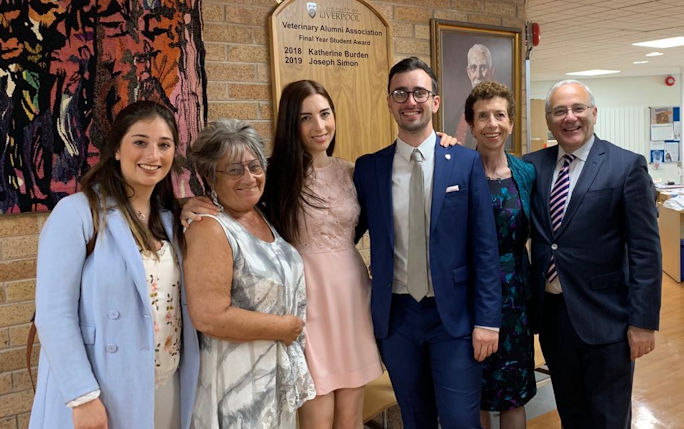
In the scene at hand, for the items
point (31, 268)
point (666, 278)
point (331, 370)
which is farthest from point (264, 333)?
point (666, 278)

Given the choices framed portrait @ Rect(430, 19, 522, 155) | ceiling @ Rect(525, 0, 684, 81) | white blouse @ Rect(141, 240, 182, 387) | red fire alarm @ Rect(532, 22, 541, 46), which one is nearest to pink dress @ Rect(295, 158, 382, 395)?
white blouse @ Rect(141, 240, 182, 387)

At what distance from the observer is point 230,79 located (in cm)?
265

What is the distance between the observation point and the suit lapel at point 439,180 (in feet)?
6.51

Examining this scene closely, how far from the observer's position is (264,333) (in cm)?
170

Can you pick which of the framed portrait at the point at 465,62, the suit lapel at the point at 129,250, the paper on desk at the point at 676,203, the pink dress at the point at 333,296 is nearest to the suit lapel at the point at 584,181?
the pink dress at the point at 333,296

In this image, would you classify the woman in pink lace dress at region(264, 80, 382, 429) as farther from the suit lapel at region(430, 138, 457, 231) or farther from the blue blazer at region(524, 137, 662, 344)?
the blue blazer at region(524, 137, 662, 344)

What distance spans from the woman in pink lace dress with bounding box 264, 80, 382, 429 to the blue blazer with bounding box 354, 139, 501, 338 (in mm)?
100

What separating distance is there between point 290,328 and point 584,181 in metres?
1.21

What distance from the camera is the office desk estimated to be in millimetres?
6305

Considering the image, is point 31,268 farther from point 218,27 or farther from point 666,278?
point 666,278

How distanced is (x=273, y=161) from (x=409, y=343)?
80cm

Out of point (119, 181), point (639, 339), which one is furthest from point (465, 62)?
point (119, 181)

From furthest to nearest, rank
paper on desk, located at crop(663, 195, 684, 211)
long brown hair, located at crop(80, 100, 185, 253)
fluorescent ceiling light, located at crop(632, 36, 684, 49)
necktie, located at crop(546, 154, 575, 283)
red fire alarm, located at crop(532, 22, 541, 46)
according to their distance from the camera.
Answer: fluorescent ceiling light, located at crop(632, 36, 684, 49), paper on desk, located at crop(663, 195, 684, 211), red fire alarm, located at crop(532, 22, 541, 46), necktie, located at crop(546, 154, 575, 283), long brown hair, located at crop(80, 100, 185, 253)

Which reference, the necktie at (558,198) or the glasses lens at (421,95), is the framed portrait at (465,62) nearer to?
the necktie at (558,198)
